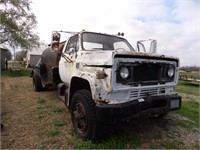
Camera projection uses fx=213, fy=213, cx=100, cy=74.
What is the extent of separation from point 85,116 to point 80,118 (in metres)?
0.28

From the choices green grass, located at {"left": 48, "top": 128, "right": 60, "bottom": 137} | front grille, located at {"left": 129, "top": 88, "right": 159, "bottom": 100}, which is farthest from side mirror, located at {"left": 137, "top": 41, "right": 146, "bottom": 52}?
green grass, located at {"left": 48, "top": 128, "right": 60, "bottom": 137}

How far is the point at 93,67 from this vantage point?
→ 3.86 meters

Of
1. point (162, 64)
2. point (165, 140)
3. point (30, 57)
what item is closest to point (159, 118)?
point (165, 140)

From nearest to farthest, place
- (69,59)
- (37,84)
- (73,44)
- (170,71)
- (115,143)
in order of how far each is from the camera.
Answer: (115,143) → (170,71) → (69,59) → (73,44) → (37,84)

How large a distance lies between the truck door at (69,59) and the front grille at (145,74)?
5.21 feet

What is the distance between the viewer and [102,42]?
5.27 meters

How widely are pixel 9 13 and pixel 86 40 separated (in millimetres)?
23901

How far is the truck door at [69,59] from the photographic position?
4.96 metres

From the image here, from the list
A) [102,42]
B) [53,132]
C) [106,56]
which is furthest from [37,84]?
[106,56]

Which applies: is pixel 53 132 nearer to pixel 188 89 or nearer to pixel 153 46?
pixel 153 46

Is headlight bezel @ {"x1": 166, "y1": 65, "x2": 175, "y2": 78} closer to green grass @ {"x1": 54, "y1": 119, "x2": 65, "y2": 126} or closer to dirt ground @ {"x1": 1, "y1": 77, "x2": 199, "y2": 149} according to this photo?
dirt ground @ {"x1": 1, "y1": 77, "x2": 199, "y2": 149}

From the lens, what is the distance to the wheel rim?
13.1 ft

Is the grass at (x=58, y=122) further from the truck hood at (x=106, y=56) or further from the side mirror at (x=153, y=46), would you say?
the side mirror at (x=153, y=46)

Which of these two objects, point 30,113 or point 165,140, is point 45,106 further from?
point 165,140
